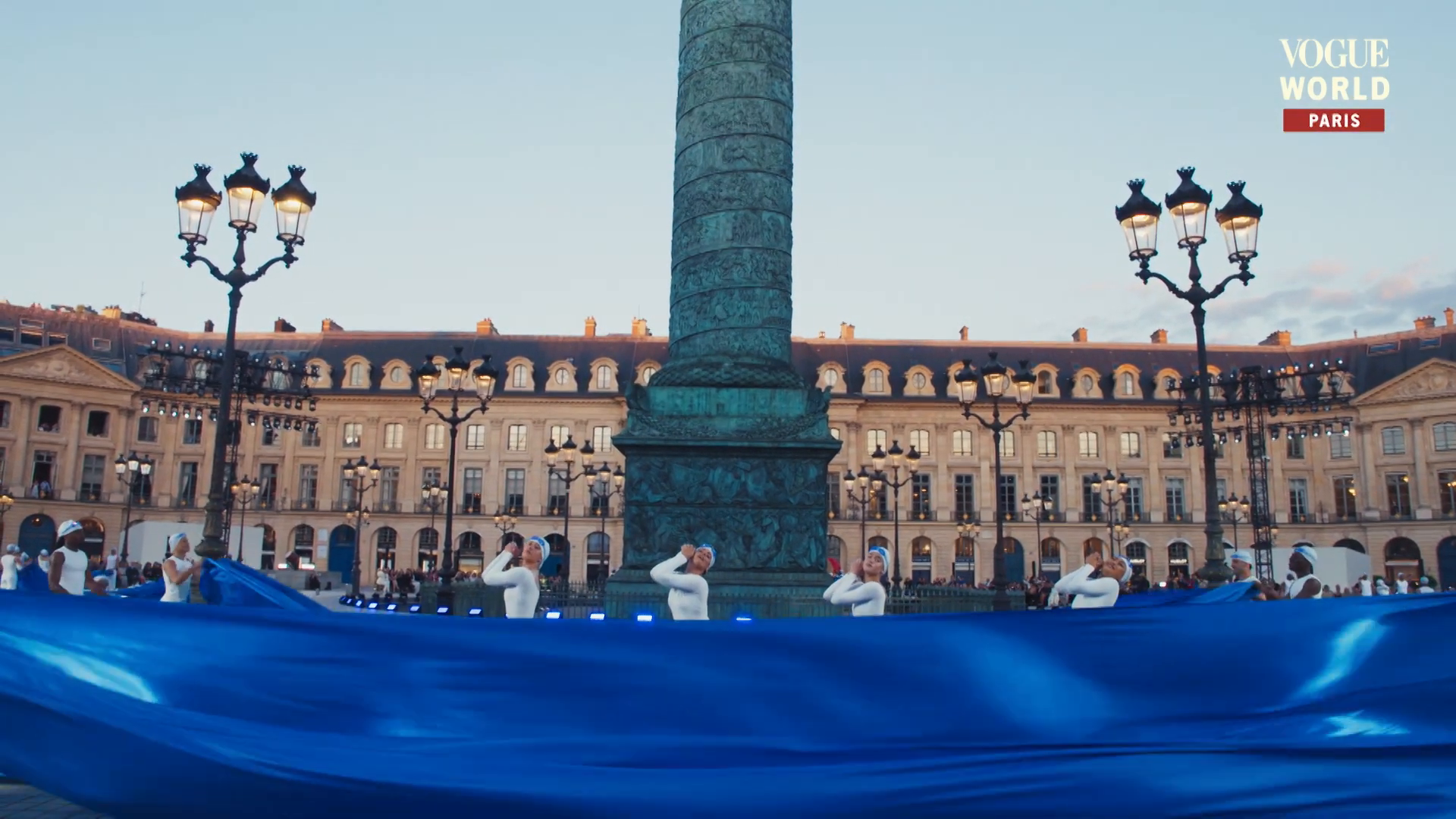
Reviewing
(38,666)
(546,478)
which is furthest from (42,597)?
(546,478)

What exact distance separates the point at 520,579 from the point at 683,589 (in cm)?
116

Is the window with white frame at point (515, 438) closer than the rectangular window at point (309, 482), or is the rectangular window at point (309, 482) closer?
the rectangular window at point (309, 482)

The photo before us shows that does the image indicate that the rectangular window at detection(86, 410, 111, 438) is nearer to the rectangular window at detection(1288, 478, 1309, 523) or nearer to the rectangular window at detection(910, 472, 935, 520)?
the rectangular window at detection(910, 472, 935, 520)

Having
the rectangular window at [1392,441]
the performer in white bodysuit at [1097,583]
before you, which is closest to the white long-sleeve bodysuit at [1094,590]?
the performer in white bodysuit at [1097,583]

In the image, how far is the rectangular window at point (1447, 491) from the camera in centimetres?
5475

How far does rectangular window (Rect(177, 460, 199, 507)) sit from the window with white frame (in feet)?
45.1

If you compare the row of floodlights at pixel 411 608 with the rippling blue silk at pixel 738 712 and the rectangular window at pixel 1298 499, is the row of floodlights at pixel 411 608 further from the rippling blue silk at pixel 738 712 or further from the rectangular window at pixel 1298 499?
the rectangular window at pixel 1298 499

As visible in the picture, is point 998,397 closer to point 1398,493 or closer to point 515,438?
point 515,438

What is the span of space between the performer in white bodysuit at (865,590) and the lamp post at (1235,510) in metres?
39.9

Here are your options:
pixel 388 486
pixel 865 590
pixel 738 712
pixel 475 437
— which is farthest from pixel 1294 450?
pixel 738 712

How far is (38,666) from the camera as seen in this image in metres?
A: 3.86

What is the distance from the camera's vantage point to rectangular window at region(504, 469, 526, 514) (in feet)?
198

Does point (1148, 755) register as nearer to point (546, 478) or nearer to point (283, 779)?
point (283, 779)

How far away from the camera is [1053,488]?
60.2 m
